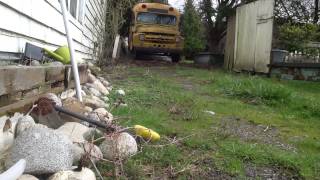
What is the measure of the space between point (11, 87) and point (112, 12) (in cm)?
1232

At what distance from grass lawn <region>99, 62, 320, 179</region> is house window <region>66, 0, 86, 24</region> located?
1968mm

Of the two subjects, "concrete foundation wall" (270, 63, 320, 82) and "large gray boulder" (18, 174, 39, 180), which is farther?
"concrete foundation wall" (270, 63, 320, 82)

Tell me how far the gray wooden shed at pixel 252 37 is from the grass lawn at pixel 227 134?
442cm

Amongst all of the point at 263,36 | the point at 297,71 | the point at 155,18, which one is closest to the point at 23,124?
the point at 297,71

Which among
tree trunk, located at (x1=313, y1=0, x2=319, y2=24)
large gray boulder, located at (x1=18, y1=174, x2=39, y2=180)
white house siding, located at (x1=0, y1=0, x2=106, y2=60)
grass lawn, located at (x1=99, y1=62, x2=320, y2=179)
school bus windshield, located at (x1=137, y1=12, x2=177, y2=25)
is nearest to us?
large gray boulder, located at (x1=18, y1=174, x2=39, y2=180)

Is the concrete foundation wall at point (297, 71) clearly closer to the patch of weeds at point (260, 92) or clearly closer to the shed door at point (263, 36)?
the shed door at point (263, 36)

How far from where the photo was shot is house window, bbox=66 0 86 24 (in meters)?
7.64

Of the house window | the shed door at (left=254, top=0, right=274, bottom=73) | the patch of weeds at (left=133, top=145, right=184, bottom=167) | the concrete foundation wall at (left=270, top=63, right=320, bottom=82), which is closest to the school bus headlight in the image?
the shed door at (left=254, top=0, right=274, bottom=73)

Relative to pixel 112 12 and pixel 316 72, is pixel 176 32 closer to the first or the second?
pixel 112 12

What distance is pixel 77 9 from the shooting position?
802 cm

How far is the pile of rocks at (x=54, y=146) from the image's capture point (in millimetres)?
2229

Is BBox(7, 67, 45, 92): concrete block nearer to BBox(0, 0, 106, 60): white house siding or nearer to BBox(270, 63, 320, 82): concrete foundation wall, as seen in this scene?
BBox(0, 0, 106, 60): white house siding

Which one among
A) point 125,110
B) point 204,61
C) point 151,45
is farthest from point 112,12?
point 125,110

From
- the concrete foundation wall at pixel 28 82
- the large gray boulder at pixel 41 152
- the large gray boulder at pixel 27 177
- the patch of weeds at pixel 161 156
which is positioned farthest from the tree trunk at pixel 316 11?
the large gray boulder at pixel 27 177
